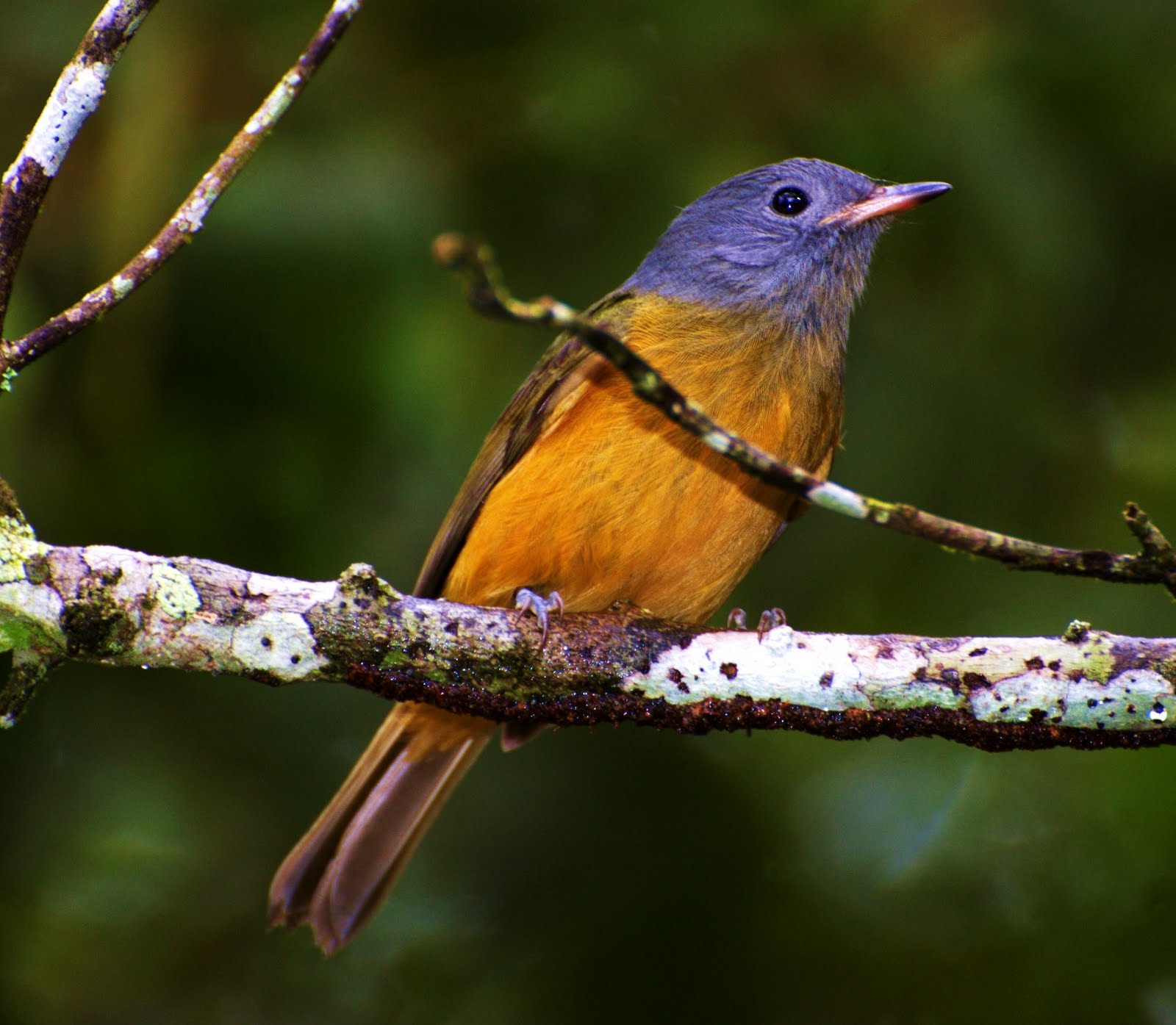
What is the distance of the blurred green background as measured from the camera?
4375mm

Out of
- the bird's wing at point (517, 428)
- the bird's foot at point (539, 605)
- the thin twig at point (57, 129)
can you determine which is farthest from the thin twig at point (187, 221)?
the bird's wing at point (517, 428)

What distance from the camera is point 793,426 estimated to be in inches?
154

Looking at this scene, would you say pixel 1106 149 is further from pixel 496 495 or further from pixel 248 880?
pixel 248 880

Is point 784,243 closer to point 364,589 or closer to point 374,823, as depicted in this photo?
point 364,589

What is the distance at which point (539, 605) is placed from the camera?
11.6 feet

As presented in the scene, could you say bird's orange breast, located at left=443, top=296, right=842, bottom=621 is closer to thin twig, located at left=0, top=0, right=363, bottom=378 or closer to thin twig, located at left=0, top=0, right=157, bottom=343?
thin twig, located at left=0, top=0, right=363, bottom=378

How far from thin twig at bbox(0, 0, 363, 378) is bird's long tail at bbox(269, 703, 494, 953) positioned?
5.83 feet

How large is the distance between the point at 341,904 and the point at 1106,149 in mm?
3395

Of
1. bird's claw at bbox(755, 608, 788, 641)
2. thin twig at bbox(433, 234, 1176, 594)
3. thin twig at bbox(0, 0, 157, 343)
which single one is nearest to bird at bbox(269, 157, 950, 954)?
bird's claw at bbox(755, 608, 788, 641)

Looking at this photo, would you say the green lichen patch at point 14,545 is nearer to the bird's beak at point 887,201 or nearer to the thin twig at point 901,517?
the thin twig at point 901,517

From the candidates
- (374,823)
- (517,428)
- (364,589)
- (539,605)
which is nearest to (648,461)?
(539,605)

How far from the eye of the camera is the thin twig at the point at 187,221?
2.86m

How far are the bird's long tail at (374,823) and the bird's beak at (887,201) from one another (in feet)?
6.63

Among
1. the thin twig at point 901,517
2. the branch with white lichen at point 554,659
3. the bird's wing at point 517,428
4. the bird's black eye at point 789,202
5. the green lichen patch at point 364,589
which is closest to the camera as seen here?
the thin twig at point 901,517
